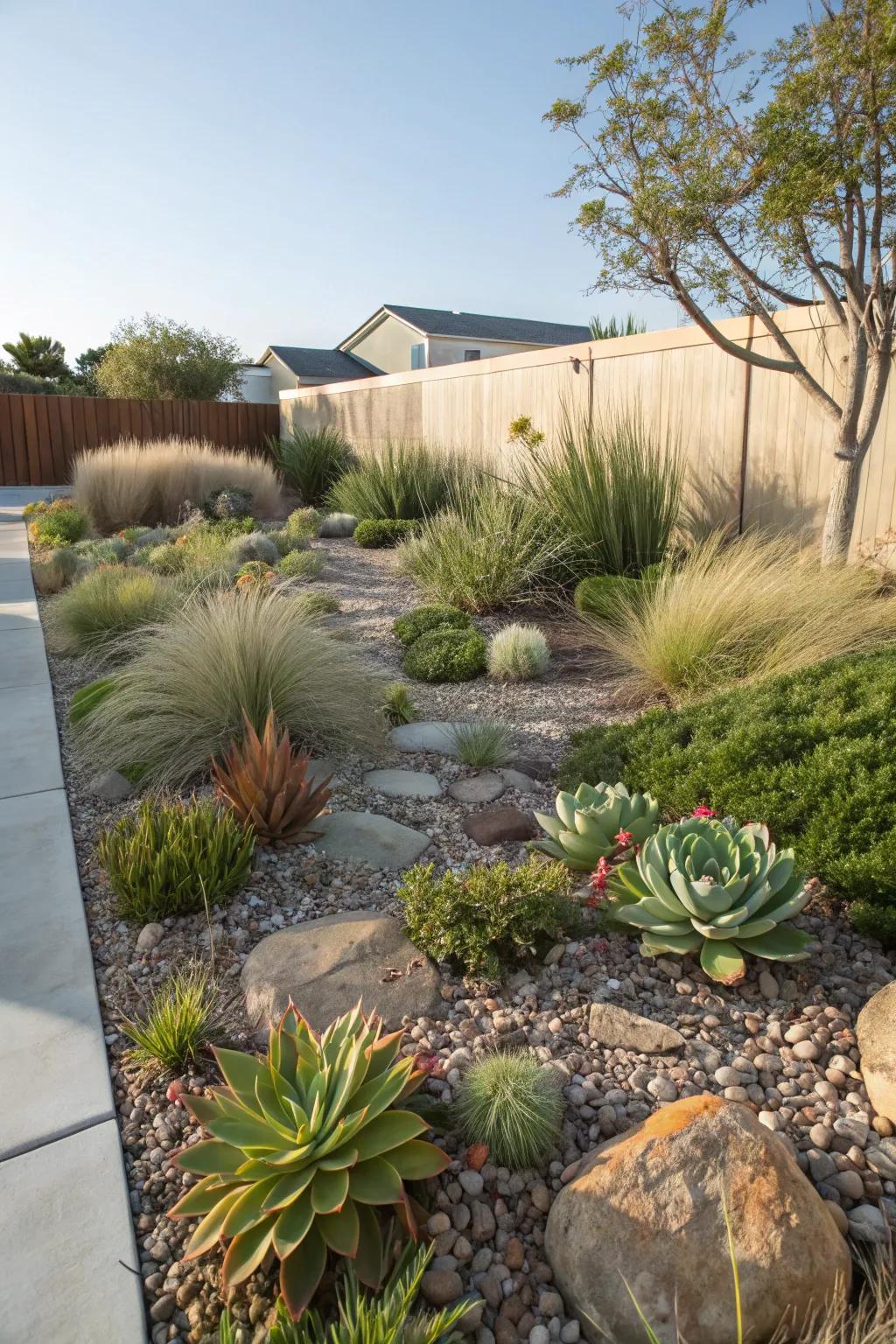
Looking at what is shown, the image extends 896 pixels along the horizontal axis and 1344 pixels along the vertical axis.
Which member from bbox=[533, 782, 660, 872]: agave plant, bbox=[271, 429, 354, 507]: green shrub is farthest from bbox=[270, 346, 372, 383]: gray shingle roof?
bbox=[533, 782, 660, 872]: agave plant

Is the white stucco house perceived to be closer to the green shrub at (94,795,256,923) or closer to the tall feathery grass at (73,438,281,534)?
the tall feathery grass at (73,438,281,534)

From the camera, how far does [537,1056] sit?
2152 mm

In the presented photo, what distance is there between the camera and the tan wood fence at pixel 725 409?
6.52 metres

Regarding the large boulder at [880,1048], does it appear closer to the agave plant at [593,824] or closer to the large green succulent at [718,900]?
the large green succulent at [718,900]

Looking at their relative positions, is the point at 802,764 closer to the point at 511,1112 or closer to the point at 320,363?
the point at 511,1112

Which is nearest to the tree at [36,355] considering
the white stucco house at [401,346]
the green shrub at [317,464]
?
the white stucco house at [401,346]

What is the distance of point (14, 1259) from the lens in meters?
1.64

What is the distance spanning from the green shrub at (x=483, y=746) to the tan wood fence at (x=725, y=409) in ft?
12.5

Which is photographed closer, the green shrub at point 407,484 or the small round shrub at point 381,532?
the small round shrub at point 381,532

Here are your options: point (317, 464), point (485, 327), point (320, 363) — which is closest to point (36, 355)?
point (320, 363)

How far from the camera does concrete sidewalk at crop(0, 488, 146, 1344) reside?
5.16 feet

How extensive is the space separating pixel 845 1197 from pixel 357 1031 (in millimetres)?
1057

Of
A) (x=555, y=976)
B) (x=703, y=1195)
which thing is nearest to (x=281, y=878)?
(x=555, y=976)

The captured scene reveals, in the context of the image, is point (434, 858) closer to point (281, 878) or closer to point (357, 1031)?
point (281, 878)
